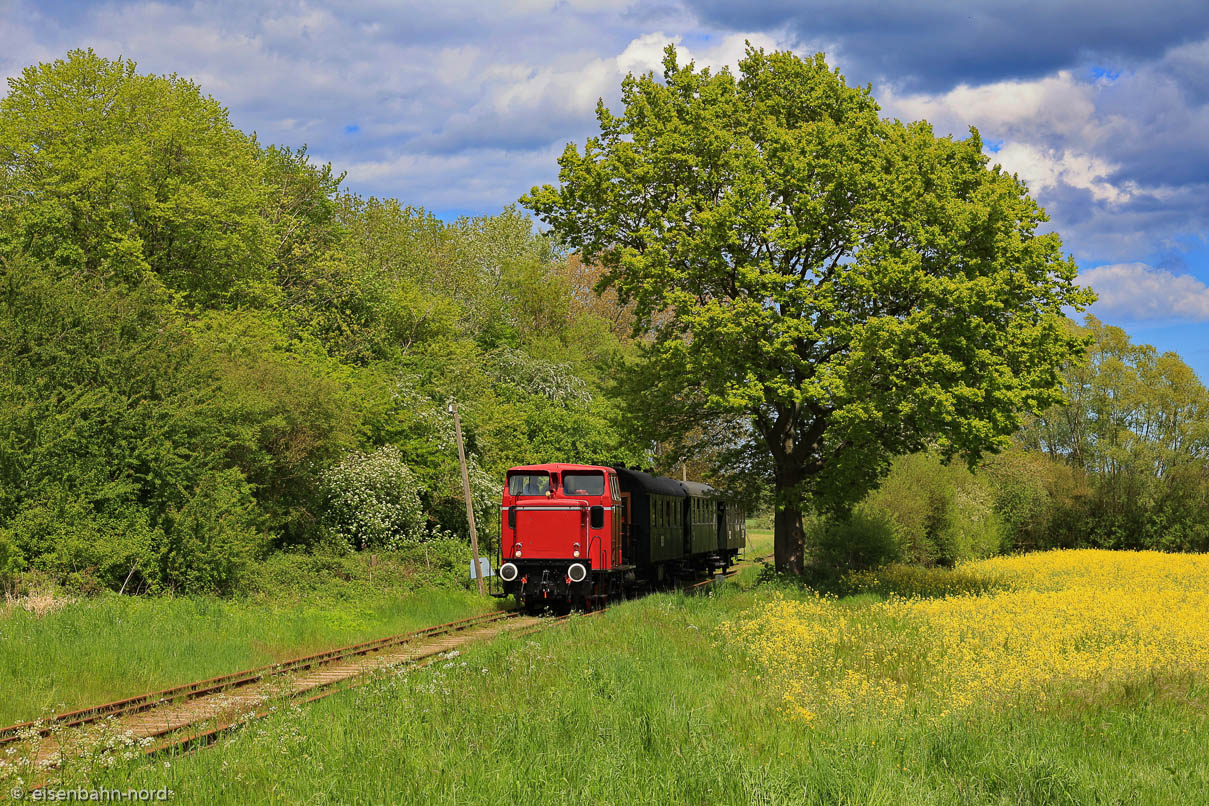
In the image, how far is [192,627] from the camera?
18.7 m

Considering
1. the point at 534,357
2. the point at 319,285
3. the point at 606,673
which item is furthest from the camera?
the point at 534,357

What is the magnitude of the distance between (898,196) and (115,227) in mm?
A: 26838

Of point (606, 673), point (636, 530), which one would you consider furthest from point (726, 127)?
point (606, 673)

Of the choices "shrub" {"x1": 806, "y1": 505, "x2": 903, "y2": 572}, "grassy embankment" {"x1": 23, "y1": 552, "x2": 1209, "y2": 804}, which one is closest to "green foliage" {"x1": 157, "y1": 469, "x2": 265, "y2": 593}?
"grassy embankment" {"x1": 23, "y1": 552, "x2": 1209, "y2": 804}

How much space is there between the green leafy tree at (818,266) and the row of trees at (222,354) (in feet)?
19.6

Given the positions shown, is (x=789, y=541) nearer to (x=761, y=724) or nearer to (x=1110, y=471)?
(x=761, y=724)

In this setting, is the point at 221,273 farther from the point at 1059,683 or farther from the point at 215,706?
the point at 1059,683

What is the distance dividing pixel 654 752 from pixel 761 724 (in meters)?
1.71

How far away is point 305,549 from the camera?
3069 cm

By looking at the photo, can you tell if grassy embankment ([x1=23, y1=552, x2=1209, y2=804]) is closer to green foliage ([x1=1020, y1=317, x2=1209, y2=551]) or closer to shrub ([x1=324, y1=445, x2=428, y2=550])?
shrub ([x1=324, y1=445, x2=428, y2=550])

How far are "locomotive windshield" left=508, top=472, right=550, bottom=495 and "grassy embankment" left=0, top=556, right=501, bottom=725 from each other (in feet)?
11.0

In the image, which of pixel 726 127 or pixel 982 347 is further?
pixel 726 127

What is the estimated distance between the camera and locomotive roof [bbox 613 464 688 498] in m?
27.7
